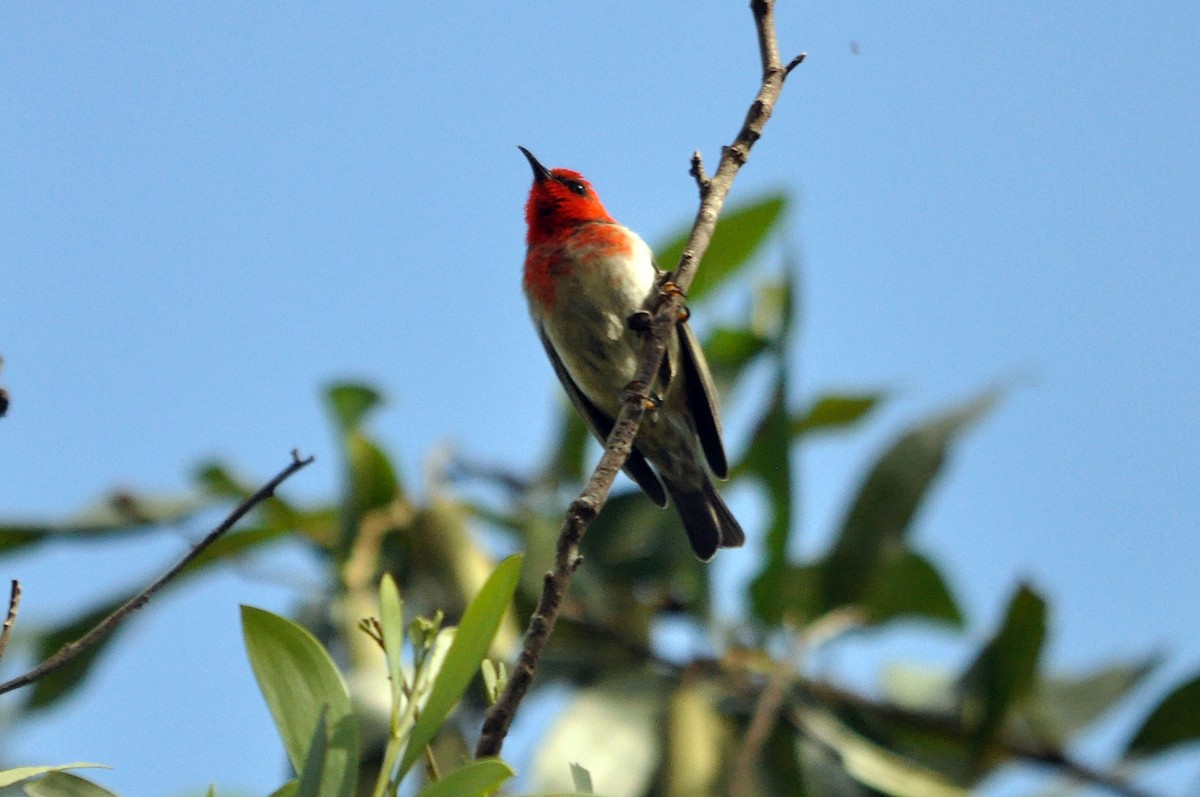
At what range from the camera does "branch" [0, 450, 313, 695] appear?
2045 mm

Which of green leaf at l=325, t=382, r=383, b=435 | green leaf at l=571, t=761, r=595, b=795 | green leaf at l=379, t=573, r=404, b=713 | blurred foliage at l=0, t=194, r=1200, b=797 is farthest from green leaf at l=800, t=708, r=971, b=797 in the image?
green leaf at l=379, t=573, r=404, b=713

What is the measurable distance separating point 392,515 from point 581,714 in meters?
1.44

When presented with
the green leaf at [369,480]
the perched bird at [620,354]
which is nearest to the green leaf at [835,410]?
the perched bird at [620,354]

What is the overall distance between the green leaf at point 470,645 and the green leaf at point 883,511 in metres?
4.31

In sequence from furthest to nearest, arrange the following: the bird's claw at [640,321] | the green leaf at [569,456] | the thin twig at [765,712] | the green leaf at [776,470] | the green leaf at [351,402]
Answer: the green leaf at [569,456], the green leaf at [351,402], the green leaf at [776,470], the bird's claw at [640,321], the thin twig at [765,712]

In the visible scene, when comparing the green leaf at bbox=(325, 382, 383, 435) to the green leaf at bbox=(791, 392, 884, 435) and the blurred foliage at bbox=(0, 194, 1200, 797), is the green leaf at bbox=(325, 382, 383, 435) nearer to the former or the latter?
the blurred foliage at bbox=(0, 194, 1200, 797)

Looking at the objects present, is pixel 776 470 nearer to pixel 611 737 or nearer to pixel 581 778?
pixel 611 737

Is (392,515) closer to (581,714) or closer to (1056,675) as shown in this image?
(581,714)

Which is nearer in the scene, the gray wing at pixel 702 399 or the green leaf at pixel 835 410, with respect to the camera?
the gray wing at pixel 702 399

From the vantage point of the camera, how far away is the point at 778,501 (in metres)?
6.07

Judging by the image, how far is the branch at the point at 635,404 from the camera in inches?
75.9

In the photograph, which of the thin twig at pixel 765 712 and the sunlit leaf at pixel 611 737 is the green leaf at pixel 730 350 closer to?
the thin twig at pixel 765 712

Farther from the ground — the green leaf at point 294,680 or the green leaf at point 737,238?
the green leaf at point 737,238

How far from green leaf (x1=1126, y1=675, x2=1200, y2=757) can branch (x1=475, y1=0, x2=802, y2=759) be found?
367 centimetres
